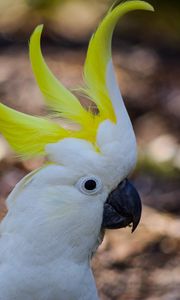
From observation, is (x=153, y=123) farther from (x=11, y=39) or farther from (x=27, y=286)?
(x=27, y=286)

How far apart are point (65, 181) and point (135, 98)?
280 cm

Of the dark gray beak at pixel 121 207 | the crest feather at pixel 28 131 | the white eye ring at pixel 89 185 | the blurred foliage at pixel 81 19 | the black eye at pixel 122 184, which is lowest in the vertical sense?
the blurred foliage at pixel 81 19

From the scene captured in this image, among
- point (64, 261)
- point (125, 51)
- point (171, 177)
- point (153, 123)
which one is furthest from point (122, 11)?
point (125, 51)

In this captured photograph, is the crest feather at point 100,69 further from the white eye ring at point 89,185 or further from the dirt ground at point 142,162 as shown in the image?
the dirt ground at point 142,162

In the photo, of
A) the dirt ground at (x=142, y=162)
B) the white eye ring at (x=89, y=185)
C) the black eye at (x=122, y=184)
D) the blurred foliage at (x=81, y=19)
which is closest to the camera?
the white eye ring at (x=89, y=185)

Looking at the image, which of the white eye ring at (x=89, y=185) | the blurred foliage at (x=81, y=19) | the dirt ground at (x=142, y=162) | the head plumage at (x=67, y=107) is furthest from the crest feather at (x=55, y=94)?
the blurred foliage at (x=81, y=19)

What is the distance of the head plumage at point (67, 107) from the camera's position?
295 cm

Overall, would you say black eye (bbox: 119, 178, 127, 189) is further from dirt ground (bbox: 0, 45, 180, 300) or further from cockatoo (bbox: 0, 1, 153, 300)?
dirt ground (bbox: 0, 45, 180, 300)

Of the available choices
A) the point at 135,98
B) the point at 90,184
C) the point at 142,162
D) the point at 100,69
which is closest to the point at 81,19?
the point at 135,98

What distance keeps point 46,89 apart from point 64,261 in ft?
1.87

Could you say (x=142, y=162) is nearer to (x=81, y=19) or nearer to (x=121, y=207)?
(x=81, y=19)

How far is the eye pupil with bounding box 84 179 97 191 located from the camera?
2944mm

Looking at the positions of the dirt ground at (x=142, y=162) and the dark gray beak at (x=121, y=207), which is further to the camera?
the dirt ground at (x=142, y=162)

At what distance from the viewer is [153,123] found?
5473 millimetres
